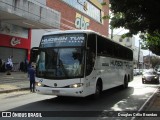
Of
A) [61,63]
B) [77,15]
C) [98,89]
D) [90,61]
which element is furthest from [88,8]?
[61,63]

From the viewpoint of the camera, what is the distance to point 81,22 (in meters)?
53.7

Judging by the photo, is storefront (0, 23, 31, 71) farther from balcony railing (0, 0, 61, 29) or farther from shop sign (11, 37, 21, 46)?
balcony railing (0, 0, 61, 29)

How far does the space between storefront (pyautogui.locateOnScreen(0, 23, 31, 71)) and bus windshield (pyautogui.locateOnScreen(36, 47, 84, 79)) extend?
18547 millimetres

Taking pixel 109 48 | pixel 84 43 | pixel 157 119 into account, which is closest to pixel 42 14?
pixel 109 48

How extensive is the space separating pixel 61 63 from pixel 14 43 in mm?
21240

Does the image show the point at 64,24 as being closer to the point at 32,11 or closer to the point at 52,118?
the point at 32,11

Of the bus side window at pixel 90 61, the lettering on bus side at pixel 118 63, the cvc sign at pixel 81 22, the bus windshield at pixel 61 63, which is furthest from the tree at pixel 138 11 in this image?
the cvc sign at pixel 81 22

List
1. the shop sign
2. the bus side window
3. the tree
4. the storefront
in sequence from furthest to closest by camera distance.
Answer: the shop sign → the storefront → the tree → the bus side window

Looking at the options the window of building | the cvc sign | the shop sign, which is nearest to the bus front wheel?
the shop sign

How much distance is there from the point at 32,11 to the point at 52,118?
2214 cm

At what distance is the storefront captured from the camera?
32.4 metres

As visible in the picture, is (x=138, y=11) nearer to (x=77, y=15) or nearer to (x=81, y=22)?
(x=77, y=15)

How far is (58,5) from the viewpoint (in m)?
43.9

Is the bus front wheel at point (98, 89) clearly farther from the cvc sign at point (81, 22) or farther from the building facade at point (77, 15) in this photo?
the cvc sign at point (81, 22)
